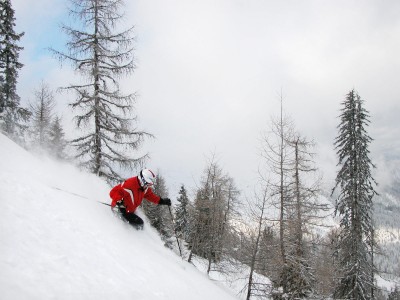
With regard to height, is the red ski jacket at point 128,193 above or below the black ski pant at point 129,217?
above

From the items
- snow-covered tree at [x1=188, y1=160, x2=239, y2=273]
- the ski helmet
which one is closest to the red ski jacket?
the ski helmet

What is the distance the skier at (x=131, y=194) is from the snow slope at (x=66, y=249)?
10.0 inches

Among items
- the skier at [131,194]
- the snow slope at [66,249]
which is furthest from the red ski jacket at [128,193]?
the snow slope at [66,249]

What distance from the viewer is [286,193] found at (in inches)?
693

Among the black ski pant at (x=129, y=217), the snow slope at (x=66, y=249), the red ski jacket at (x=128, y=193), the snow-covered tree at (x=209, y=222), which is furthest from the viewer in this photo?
the snow-covered tree at (x=209, y=222)

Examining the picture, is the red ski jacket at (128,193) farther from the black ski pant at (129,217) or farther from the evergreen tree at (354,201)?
the evergreen tree at (354,201)

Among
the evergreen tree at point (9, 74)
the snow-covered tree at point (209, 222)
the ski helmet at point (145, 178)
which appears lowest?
the snow-covered tree at point (209, 222)

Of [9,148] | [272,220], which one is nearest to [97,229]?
[9,148]

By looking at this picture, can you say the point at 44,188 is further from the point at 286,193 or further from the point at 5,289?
the point at 286,193

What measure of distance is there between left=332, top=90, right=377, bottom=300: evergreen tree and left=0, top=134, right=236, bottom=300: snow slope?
58.6 feet

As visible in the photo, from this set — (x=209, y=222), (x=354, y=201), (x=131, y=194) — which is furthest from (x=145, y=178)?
(x=354, y=201)

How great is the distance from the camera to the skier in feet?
25.9

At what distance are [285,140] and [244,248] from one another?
6645mm

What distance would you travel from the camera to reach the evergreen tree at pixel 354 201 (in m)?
21.6
